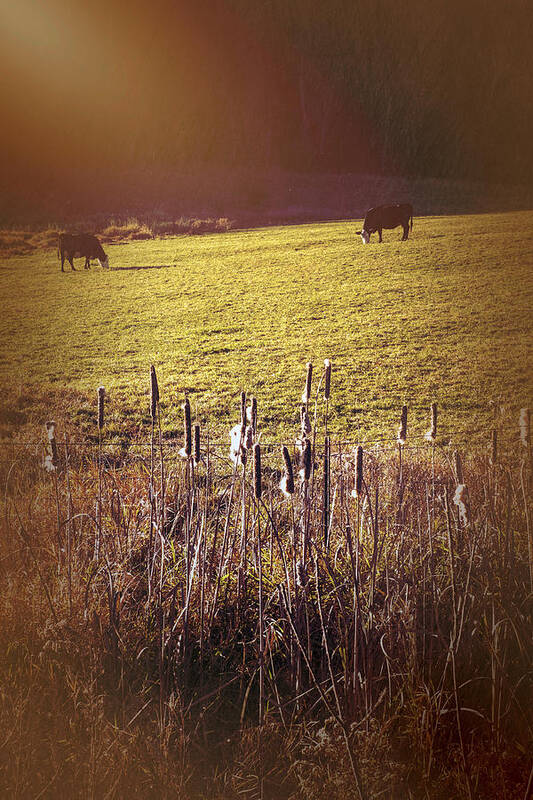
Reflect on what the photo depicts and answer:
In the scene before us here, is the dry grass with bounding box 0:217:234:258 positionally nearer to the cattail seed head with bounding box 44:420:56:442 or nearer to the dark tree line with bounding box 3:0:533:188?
the dark tree line with bounding box 3:0:533:188

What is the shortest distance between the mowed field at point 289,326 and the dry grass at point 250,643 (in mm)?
150

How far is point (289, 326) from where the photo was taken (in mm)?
1790

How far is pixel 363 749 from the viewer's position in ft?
4.53

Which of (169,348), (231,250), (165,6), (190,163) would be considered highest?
(165,6)

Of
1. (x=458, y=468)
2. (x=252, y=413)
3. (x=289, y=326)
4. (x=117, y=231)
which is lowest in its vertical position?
(x=458, y=468)

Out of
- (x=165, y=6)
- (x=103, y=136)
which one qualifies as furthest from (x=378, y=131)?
(x=103, y=136)

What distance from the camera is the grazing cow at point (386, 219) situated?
1.89 meters

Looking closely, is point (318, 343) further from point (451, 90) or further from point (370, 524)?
point (451, 90)

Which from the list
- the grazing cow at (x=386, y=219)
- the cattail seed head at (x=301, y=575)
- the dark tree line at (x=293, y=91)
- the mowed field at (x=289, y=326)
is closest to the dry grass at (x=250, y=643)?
the cattail seed head at (x=301, y=575)

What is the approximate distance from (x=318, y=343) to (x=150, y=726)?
107cm

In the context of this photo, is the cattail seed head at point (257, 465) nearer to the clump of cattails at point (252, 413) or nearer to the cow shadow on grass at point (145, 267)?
the clump of cattails at point (252, 413)

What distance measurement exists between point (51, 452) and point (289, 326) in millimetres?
749

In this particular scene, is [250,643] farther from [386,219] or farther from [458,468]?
[386,219]

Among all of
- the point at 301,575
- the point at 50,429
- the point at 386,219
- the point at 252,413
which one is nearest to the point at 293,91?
the point at 386,219
